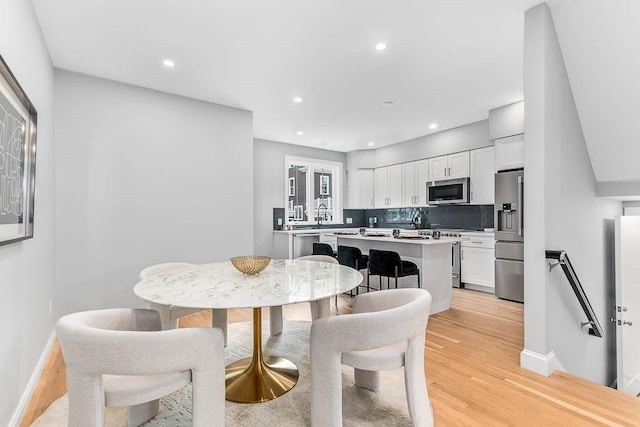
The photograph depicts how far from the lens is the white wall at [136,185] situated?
3.24 meters

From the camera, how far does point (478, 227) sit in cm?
541

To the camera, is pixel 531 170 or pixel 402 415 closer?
pixel 402 415

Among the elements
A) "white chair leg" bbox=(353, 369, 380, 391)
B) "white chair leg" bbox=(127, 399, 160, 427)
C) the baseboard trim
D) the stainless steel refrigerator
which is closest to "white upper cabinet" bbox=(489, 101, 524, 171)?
the stainless steel refrigerator

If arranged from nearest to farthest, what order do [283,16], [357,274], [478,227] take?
[357,274], [283,16], [478,227]

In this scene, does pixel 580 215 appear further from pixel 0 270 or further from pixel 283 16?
pixel 0 270

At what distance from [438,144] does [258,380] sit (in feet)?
16.1

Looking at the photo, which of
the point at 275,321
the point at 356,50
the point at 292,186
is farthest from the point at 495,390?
the point at 292,186

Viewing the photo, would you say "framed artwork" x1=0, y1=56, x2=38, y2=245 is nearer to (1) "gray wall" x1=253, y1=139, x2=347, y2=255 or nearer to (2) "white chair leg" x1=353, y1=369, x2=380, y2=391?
(2) "white chair leg" x1=353, y1=369, x2=380, y2=391

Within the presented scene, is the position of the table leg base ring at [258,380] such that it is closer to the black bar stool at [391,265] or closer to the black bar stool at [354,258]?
the black bar stool at [391,265]

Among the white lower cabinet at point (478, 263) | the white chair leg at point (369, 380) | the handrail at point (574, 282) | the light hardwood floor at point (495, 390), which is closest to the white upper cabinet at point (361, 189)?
the white lower cabinet at point (478, 263)

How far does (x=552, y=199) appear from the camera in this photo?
2371 mm

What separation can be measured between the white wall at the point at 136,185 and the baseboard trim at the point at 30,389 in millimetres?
600

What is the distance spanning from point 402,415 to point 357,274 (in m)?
0.83

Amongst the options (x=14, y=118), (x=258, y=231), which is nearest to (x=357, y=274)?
(x=14, y=118)
